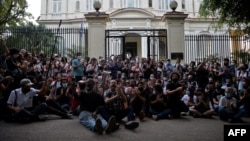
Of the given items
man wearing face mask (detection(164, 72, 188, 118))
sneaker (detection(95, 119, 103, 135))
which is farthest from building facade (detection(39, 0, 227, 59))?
sneaker (detection(95, 119, 103, 135))

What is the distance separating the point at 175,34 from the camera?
15.8 meters

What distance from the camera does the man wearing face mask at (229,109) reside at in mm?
9859

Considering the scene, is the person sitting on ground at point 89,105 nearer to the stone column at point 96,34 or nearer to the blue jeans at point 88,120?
the blue jeans at point 88,120

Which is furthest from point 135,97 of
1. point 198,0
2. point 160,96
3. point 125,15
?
point 198,0

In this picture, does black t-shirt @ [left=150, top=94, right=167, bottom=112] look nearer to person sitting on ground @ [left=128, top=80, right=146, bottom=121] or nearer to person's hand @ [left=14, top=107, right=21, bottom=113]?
person sitting on ground @ [left=128, top=80, right=146, bottom=121]

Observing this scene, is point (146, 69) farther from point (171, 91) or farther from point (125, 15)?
point (125, 15)

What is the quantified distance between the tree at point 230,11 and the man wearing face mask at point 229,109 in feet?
14.1

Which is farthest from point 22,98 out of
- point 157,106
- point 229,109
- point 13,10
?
point 13,10

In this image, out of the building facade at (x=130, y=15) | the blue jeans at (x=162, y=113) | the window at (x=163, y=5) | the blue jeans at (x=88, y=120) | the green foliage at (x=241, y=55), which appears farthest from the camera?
the window at (x=163, y=5)

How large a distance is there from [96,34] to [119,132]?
340 inches

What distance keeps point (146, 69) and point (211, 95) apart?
377 centimetres

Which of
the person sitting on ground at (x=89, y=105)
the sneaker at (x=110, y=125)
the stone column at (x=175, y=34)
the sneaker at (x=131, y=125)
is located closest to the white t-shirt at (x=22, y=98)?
the person sitting on ground at (x=89, y=105)

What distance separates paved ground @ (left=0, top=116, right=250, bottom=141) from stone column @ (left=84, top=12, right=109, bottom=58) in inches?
257

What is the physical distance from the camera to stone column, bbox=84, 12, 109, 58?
1556cm
